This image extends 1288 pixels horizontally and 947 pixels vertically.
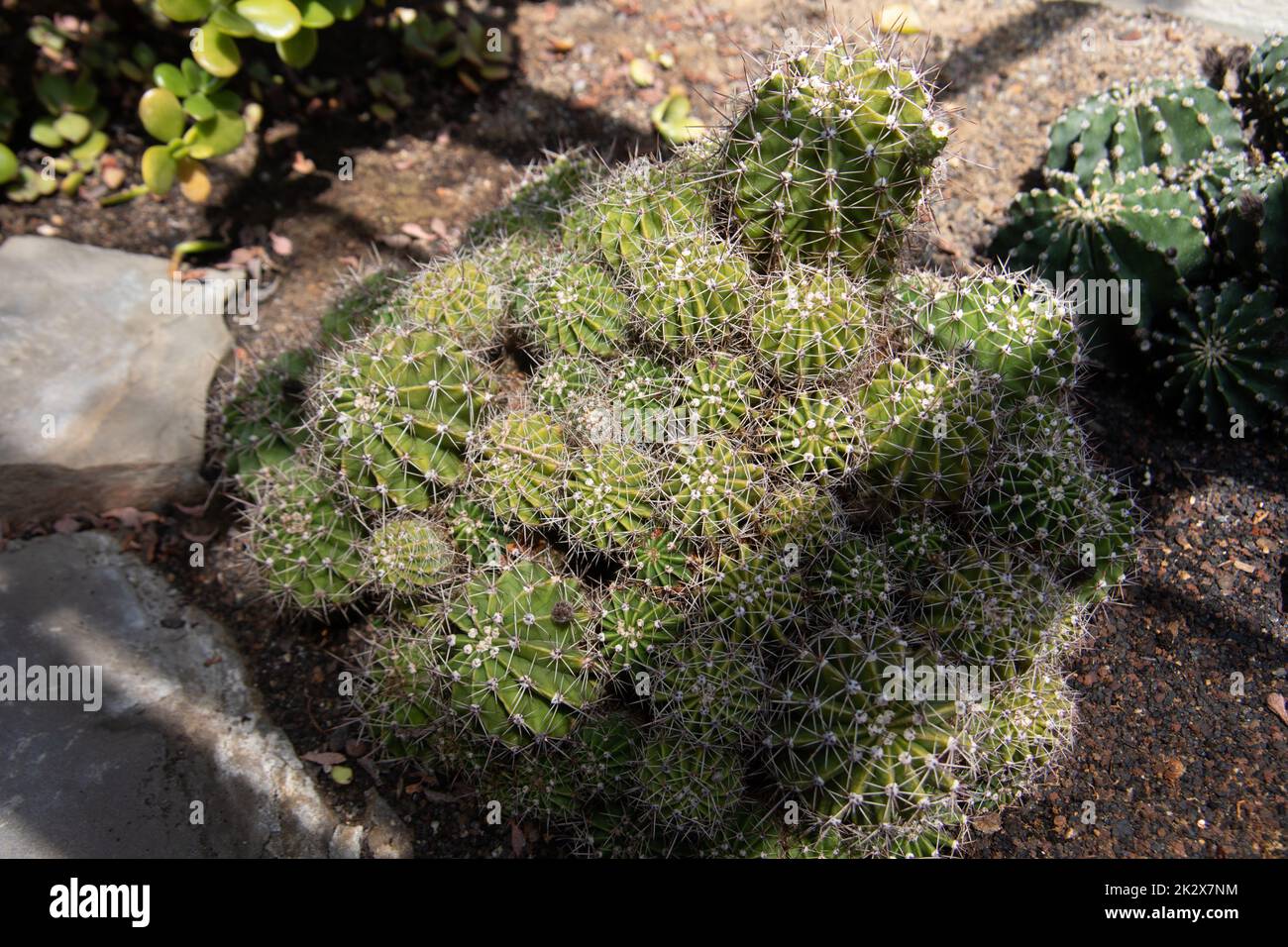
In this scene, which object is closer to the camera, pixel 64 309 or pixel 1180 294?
pixel 1180 294

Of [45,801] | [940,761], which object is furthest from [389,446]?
[940,761]

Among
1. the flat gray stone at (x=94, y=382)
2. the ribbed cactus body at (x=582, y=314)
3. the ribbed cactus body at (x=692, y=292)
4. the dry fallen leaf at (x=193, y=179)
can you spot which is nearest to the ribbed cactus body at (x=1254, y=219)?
the ribbed cactus body at (x=692, y=292)

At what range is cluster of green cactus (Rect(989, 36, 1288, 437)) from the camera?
12.5ft

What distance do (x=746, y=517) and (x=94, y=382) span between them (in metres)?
3.09

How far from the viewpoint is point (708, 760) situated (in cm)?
288

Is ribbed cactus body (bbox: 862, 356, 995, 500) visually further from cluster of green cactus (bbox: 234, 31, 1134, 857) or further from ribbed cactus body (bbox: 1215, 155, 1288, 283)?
ribbed cactus body (bbox: 1215, 155, 1288, 283)

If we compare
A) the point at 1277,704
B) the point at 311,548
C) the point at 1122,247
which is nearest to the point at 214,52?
the point at 311,548

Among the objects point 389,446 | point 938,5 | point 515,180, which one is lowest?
point 389,446

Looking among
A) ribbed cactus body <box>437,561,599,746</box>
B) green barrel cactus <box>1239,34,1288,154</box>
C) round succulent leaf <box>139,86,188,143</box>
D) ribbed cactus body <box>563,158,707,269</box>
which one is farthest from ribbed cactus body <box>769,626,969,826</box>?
round succulent leaf <box>139,86,188,143</box>

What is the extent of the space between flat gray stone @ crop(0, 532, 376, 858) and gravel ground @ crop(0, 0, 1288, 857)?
0.14m

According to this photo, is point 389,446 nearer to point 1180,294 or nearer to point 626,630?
point 626,630

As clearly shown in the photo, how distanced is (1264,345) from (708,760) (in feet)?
9.74

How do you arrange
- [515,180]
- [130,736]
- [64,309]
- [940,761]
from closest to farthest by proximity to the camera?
1. [940,761]
2. [130,736]
3. [64,309]
4. [515,180]

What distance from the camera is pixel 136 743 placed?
3.21m
